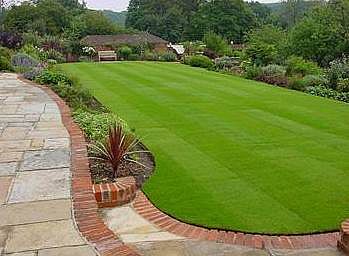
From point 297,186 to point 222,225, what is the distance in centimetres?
148

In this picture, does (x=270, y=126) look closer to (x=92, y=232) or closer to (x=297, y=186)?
(x=297, y=186)

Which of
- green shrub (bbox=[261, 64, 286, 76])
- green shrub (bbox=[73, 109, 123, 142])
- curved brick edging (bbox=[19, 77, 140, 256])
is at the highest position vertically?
green shrub (bbox=[261, 64, 286, 76])

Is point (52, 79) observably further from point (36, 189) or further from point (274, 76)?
point (36, 189)

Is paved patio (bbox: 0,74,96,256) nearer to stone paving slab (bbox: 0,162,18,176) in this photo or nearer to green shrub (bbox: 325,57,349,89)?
stone paving slab (bbox: 0,162,18,176)

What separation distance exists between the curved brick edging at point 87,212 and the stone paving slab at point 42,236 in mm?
97

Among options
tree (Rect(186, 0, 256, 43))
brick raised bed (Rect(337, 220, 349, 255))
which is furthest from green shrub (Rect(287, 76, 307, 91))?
tree (Rect(186, 0, 256, 43))

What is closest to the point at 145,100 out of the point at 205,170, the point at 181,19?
the point at 205,170

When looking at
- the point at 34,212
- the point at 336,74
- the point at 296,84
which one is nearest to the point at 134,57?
the point at 296,84

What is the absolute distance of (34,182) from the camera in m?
5.02

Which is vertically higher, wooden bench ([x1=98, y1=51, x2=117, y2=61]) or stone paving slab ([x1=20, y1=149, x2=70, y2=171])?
stone paving slab ([x1=20, y1=149, x2=70, y2=171])

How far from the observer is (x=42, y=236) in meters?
3.76

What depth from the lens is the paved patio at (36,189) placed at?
3.63 meters

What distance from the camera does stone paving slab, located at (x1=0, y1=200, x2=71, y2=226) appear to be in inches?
160

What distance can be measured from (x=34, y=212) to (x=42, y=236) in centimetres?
53
